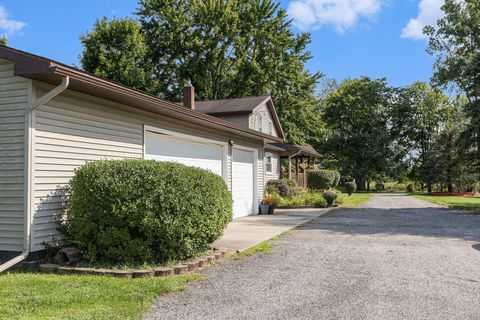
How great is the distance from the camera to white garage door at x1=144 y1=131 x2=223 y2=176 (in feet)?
29.3

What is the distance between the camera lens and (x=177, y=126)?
9758mm

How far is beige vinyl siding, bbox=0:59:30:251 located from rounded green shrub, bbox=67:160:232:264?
720 mm

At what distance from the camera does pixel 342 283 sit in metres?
5.32

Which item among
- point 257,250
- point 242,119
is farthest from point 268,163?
point 257,250

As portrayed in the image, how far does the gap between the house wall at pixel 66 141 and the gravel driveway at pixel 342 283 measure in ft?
8.76

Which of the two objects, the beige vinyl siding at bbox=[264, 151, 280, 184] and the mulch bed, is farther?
the beige vinyl siding at bbox=[264, 151, 280, 184]

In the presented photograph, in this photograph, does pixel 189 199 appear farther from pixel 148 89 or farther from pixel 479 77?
pixel 148 89

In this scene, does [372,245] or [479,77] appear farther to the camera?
[479,77]

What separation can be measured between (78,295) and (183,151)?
6.02 metres

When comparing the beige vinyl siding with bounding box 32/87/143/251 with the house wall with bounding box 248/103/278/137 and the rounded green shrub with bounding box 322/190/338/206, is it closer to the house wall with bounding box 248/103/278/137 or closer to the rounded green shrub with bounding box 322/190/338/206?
the rounded green shrub with bounding box 322/190/338/206

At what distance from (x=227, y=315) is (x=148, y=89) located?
2866 centimetres

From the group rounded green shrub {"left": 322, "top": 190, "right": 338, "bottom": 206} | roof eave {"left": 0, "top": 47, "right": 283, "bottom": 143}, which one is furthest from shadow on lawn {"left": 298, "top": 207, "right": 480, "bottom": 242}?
roof eave {"left": 0, "top": 47, "right": 283, "bottom": 143}

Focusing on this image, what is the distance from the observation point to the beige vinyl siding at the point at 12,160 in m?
6.00

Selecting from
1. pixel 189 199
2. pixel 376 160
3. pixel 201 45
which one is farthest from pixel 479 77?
pixel 376 160
